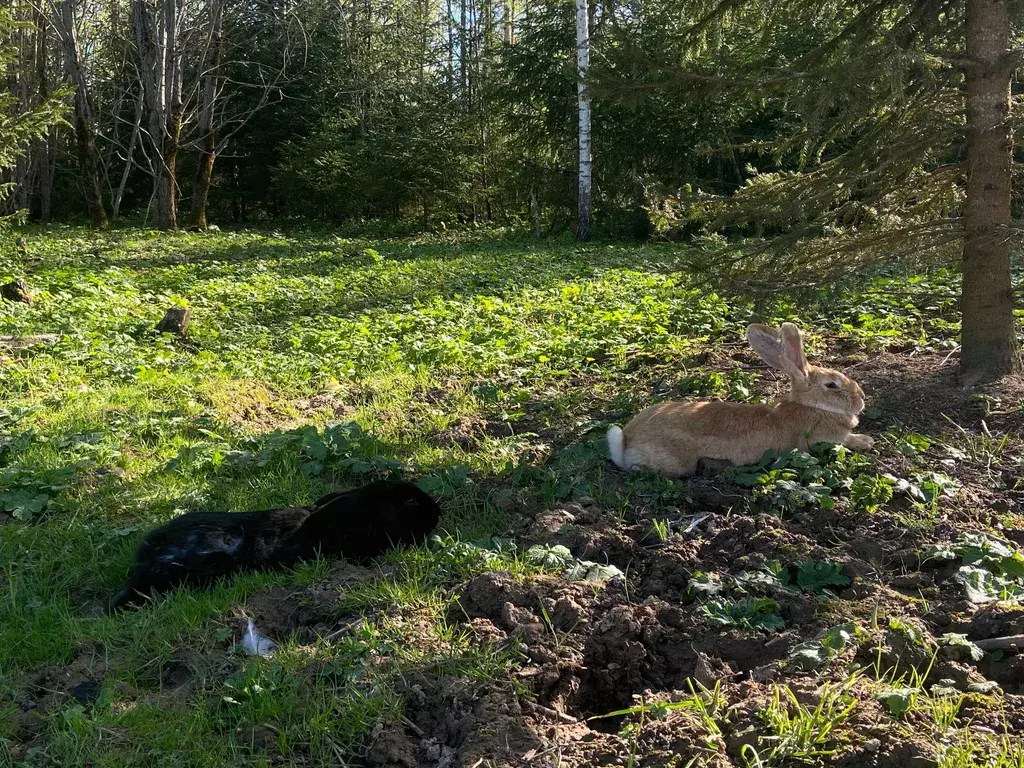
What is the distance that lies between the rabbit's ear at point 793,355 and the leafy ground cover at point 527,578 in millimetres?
511

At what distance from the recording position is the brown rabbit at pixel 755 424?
4145mm

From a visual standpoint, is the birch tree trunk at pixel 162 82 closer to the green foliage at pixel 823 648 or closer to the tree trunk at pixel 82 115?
the tree trunk at pixel 82 115

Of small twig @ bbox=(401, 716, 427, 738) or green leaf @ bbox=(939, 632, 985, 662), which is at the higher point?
green leaf @ bbox=(939, 632, 985, 662)

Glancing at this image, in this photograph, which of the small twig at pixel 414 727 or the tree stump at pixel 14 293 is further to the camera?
the tree stump at pixel 14 293

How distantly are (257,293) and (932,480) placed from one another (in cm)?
931

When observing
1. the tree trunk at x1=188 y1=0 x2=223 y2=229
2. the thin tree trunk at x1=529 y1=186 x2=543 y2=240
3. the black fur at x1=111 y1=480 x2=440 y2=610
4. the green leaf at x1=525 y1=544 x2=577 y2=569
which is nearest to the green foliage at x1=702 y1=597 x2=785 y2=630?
the green leaf at x1=525 y1=544 x2=577 y2=569

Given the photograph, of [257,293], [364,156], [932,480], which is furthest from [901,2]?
[364,156]

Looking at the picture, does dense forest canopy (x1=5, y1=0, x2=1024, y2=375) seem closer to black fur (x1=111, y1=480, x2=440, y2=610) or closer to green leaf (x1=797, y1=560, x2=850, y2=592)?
green leaf (x1=797, y1=560, x2=850, y2=592)

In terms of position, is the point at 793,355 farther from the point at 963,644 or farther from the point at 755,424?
the point at 963,644

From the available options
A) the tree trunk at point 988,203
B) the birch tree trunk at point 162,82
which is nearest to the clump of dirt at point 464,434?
the tree trunk at point 988,203

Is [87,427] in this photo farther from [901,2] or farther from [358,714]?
[901,2]

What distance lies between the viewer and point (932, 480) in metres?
3.73

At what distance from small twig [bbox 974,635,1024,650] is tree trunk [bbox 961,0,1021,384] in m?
2.91

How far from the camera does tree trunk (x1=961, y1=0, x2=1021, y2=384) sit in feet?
15.4
